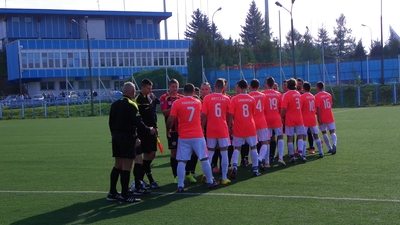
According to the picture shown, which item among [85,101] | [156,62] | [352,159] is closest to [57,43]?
[156,62]

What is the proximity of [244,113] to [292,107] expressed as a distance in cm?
246

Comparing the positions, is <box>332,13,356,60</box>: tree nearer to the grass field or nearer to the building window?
the building window

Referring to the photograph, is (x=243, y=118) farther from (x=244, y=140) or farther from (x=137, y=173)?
(x=137, y=173)

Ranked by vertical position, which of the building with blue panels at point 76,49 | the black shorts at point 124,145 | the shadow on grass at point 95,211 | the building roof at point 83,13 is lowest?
the shadow on grass at point 95,211

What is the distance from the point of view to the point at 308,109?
44.1 ft

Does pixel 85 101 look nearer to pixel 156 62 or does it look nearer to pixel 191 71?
pixel 191 71

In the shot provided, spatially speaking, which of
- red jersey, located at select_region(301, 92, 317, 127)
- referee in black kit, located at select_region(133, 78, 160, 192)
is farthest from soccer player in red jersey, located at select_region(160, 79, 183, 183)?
red jersey, located at select_region(301, 92, 317, 127)

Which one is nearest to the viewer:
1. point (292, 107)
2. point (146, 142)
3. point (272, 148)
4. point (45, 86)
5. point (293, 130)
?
point (146, 142)

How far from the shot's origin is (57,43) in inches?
2864

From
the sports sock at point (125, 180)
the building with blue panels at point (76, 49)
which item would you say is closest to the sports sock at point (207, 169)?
the sports sock at point (125, 180)

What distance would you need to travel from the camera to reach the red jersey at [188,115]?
9500mm

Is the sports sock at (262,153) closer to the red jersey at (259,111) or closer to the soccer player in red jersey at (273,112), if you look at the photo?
the red jersey at (259,111)

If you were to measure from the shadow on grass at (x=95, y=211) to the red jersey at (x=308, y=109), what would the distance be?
5143 mm

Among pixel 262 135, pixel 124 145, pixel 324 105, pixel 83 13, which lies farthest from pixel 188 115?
pixel 83 13
